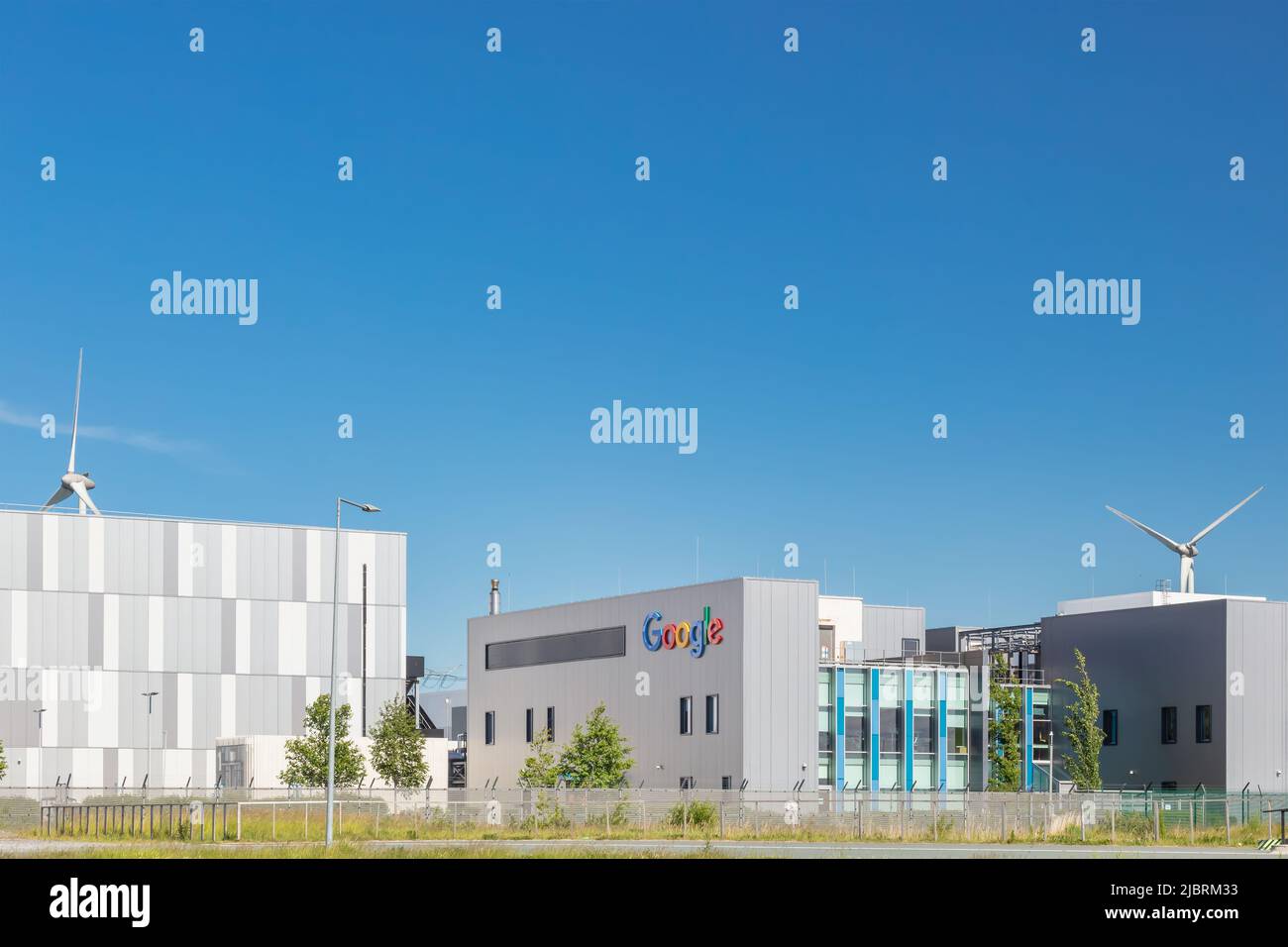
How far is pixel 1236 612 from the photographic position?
247 ft

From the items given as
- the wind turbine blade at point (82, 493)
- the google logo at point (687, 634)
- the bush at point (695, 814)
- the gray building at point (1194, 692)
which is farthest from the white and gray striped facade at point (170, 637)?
the gray building at point (1194, 692)

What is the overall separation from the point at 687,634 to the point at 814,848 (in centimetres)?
2958

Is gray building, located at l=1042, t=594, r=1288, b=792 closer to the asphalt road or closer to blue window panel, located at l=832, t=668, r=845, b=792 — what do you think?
blue window panel, located at l=832, t=668, r=845, b=792

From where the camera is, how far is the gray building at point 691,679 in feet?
233

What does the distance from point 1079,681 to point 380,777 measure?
35.1m

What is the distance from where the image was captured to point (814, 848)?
4578cm

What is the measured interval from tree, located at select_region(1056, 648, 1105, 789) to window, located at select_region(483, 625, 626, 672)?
71.7ft

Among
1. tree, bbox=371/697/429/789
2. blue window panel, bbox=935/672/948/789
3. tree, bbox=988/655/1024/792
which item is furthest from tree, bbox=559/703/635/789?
tree, bbox=988/655/1024/792

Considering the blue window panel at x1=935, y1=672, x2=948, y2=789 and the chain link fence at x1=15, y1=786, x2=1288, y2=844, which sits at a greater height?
the blue window panel at x1=935, y1=672, x2=948, y2=789

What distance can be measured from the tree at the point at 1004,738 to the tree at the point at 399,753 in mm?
27449

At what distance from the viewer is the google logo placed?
240 ft

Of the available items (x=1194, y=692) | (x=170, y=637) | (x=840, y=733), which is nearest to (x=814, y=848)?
(x=840, y=733)
